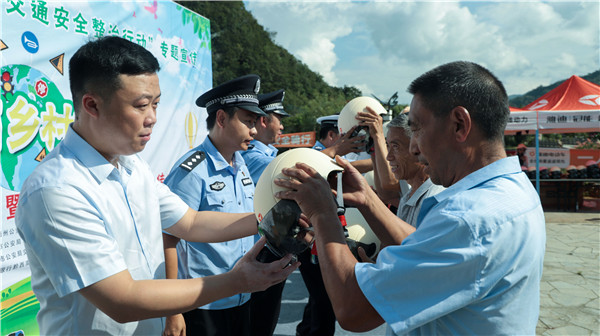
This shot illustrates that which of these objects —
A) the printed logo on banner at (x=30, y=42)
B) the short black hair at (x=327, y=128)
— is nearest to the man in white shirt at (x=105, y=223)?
the printed logo on banner at (x=30, y=42)

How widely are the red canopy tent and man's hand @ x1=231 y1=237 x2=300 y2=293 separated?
9490 mm

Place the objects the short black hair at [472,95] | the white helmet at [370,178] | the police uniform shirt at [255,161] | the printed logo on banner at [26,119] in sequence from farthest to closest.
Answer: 1. the white helmet at [370,178]
2. the police uniform shirt at [255,161]
3. the printed logo on banner at [26,119]
4. the short black hair at [472,95]

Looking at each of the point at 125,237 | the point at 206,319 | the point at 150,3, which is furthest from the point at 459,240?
the point at 150,3

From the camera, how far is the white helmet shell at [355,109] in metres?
3.16

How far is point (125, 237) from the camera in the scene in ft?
5.36

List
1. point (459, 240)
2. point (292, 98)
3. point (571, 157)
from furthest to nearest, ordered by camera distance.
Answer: point (292, 98), point (571, 157), point (459, 240)

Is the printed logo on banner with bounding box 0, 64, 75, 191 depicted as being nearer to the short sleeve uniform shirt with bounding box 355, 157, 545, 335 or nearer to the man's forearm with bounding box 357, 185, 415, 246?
the man's forearm with bounding box 357, 185, 415, 246

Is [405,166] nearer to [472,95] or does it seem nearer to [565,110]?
[472,95]

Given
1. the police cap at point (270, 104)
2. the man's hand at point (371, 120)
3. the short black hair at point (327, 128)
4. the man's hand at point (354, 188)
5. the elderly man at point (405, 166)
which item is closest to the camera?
the man's hand at point (354, 188)

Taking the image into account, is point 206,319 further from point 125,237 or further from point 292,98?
point 292,98

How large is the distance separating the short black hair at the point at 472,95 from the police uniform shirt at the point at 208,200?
1.76m

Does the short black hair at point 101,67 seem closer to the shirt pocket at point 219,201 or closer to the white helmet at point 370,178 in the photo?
the shirt pocket at point 219,201

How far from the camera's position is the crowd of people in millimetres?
1192

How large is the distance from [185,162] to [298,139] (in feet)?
Result: 42.0
